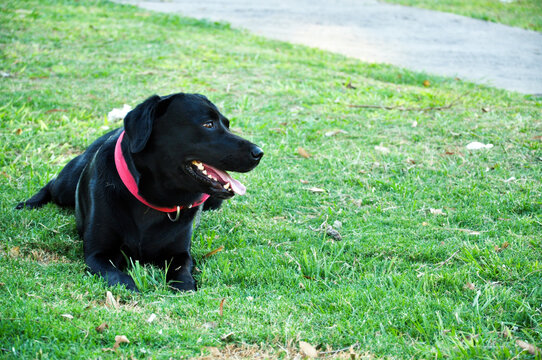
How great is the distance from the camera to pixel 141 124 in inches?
123

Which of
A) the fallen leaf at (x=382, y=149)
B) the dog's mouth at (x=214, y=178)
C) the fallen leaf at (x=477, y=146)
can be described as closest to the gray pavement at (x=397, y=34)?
the fallen leaf at (x=477, y=146)

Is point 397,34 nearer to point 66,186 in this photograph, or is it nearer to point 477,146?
point 477,146

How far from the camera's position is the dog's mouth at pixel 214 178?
125 inches

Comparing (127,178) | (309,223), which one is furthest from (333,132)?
(127,178)

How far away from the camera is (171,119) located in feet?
10.7

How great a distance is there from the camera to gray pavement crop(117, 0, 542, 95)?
8.74 metres

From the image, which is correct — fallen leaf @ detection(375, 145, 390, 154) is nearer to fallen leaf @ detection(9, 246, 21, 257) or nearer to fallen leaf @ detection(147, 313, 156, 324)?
fallen leaf @ detection(147, 313, 156, 324)

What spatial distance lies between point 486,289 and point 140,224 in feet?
6.59

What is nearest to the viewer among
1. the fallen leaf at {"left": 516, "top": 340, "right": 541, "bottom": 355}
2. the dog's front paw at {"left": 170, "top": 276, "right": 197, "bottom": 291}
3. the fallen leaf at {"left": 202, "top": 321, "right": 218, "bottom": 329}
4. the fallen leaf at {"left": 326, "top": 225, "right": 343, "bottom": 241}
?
the fallen leaf at {"left": 516, "top": 340, "right": 541, "bottom": 355}

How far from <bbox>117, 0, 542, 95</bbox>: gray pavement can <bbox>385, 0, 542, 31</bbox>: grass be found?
41cm

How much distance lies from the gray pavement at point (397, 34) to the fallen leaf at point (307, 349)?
250 inches

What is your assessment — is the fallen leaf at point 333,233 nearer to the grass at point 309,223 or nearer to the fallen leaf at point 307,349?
the grass at point 309,223

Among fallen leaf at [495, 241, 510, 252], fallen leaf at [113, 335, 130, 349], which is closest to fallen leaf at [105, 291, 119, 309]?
fallen leaf at [113, 335, 130, 349]

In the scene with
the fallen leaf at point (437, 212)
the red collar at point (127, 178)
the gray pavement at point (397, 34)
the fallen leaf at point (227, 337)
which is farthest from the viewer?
the gray pavement at point (397, 34)
